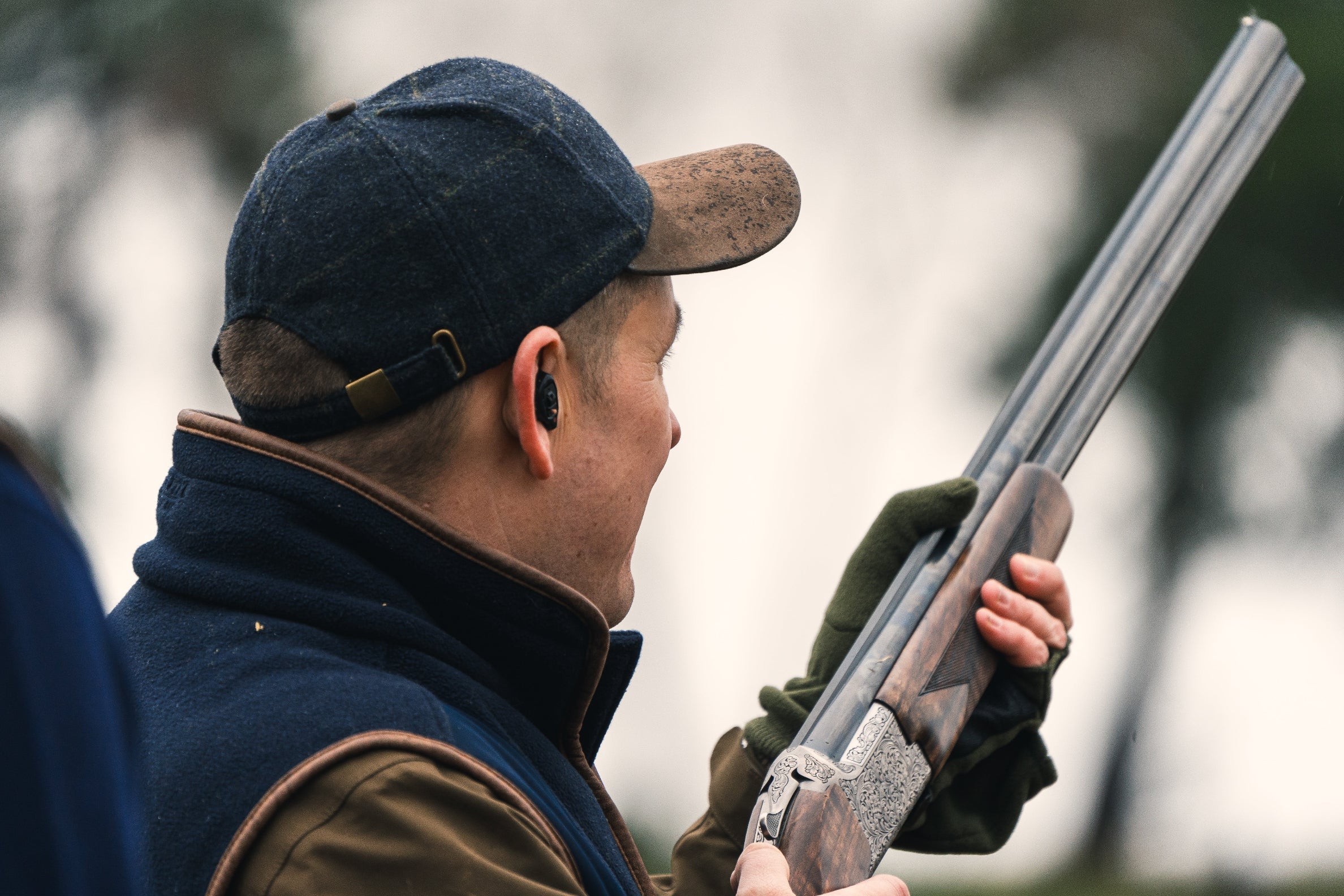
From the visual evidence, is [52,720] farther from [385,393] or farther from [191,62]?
[191,62]

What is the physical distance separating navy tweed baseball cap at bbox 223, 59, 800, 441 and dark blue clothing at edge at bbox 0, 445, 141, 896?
1125mm

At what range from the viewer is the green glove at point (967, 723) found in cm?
289

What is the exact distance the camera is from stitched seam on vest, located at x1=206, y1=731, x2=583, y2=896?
1.52m

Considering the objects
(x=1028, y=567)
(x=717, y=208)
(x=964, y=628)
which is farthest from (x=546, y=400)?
(x=1028, y=567)

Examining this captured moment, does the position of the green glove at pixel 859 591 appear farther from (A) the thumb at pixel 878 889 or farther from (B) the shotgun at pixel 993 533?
(A) the thumb at pixel 878 889

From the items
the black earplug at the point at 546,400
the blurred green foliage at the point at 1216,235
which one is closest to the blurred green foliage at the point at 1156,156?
the blurred green foliage at the point at 1216,235

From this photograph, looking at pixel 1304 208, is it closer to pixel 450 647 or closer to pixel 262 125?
pixel 262 125

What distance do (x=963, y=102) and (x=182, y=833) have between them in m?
11.2

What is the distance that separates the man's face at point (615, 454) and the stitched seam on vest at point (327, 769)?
55 cm

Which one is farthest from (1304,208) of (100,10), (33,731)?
(33,731)

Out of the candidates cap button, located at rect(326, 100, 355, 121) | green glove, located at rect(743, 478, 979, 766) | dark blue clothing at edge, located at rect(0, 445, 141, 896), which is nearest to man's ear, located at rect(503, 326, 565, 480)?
cap button, located at rect(326, 100, 355, 121)

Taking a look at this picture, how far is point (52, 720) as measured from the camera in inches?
31.9

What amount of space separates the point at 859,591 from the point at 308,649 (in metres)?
1.53

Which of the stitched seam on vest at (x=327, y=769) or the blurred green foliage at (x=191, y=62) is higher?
the blurred green foliage at (x=191, y=62)
